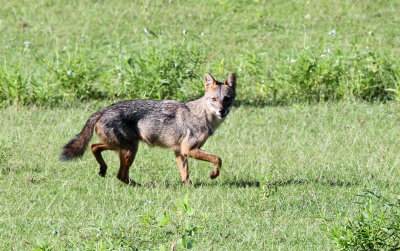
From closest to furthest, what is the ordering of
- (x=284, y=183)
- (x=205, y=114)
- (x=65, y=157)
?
(x=65, y=157), (x=284, y=183), (x=205, y=114)

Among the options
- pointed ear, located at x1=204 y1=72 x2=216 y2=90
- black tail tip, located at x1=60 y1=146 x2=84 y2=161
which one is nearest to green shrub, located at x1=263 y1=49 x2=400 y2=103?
pointed ear, located at x1=204 y1=72 x2=216 y2=90

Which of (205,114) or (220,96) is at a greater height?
(220,96)

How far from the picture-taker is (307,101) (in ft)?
37.8

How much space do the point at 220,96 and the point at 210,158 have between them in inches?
31.6

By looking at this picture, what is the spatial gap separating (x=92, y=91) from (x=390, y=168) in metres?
5.53

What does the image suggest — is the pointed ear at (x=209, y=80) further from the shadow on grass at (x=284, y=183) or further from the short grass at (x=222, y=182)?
the shadow on grass at (x=284, y=183)

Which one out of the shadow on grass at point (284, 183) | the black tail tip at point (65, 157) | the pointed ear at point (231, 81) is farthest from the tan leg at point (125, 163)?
the pointed ear at point (231, 81)

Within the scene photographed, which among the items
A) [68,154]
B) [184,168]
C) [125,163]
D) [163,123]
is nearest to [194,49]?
[163,123]

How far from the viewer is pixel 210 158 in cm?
780

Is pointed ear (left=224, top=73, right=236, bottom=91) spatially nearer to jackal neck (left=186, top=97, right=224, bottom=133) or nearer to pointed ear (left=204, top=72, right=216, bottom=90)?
pointed ear (left=204, top=72, right=216, bottom=90)

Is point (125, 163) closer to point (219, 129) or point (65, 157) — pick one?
point (65, 157)

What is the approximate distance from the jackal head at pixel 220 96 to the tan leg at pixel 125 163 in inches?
42.7

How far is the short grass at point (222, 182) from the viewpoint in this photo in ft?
19.9

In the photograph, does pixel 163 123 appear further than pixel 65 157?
Yes
